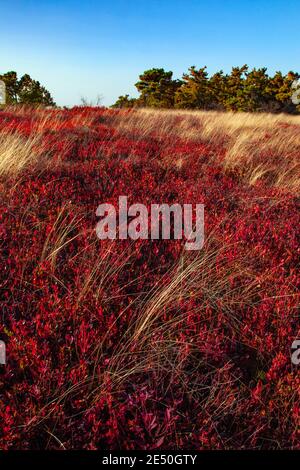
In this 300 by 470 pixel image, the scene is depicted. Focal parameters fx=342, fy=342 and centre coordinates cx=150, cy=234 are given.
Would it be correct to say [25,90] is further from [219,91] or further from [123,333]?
[123,333]

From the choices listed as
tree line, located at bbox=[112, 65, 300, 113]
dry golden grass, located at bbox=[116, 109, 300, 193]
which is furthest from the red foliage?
tree line, located at bbox=[112, 65, 300, 113]

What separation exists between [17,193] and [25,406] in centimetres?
304

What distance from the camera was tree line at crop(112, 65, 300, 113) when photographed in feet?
105

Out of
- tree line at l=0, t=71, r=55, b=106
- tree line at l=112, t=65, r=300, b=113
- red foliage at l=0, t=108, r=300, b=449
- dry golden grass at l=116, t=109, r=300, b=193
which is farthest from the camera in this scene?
tree line at l=112, t=65, r=300, b=113

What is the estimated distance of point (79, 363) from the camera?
2.39 metres

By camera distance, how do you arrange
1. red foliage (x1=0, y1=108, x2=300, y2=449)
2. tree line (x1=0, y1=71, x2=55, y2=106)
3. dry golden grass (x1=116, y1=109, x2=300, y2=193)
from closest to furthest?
1. red foliage (x1=0, y1=108, x2=300, y2=449)
2. dry golden grass (x1=116, y1=109, x2=300, y2=193)
3. tree line (x1=0, y1=71, x2=55, y2=106)

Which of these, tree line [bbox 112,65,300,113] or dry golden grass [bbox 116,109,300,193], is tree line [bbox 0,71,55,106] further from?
dry golden grass [bbox 116,109,300,193]

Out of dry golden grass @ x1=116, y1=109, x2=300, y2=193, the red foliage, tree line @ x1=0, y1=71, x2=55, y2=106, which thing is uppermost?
tree line @ x1=0, y1=71, x2=55, y2=106

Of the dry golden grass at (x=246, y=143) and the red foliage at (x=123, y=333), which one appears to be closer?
the red foliage at (x=123, y=333)

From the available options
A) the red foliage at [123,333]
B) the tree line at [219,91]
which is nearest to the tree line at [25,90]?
the tree line at [219,91]

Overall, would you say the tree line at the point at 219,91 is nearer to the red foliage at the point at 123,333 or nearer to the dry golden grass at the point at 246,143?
the dry golden grass at the point at 246,143

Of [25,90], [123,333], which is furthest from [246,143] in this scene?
[25,90]

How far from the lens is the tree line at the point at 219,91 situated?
31.9 meters
